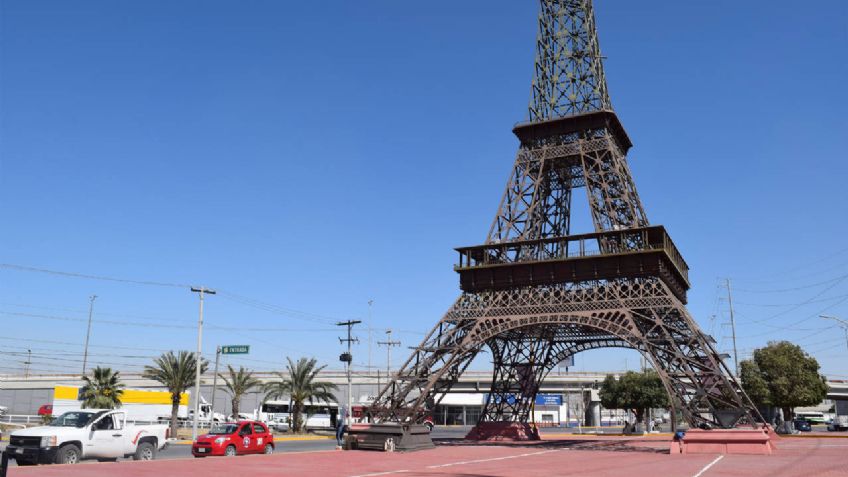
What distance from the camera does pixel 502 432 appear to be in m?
47.0

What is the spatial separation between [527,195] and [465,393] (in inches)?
2750

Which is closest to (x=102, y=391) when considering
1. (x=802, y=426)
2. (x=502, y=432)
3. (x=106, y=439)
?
(x=502, y=432)

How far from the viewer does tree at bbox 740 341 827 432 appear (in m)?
59.9

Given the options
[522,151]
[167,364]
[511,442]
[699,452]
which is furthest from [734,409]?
[167,364]

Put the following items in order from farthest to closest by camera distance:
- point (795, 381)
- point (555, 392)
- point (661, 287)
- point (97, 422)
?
point (555, 392) < point (795, 381) < point (661, 287) < point (97, 422)

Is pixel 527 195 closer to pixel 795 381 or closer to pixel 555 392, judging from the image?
pixel 795 381

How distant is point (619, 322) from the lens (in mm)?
39344

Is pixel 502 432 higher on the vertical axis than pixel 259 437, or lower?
lower

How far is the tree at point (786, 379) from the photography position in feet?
196

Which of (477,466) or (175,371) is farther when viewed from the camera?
(175,371)

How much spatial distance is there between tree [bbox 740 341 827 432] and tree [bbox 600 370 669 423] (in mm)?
13468

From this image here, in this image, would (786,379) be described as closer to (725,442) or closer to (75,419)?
(725,442)

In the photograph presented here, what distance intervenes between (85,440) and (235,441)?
23.8 ft

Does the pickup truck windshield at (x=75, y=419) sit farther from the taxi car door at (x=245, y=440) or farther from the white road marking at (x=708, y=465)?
the white road marking at (x=708, y=465)
